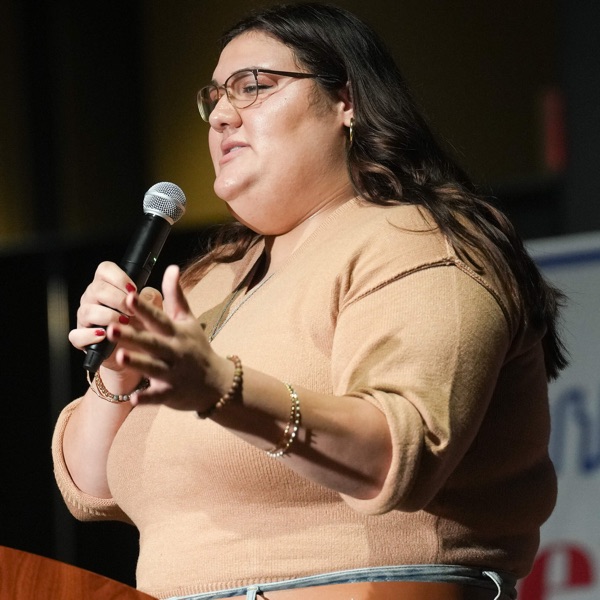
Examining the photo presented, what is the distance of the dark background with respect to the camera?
3.66 metres

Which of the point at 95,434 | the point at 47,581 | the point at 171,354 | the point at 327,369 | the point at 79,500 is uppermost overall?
the point at 171,354

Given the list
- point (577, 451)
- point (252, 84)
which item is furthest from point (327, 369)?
point (577, 451)

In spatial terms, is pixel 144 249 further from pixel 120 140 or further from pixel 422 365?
pixel 120 140

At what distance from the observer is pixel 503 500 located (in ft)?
5.24

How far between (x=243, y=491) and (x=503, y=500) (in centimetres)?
37

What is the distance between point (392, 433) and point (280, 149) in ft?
2.10

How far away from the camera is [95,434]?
73.6 inches

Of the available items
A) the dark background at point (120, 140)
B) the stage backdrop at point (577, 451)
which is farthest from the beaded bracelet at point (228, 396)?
the dark background at point (120, 140)

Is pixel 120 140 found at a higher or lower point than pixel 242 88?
lower

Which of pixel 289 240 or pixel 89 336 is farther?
pixel 289 240

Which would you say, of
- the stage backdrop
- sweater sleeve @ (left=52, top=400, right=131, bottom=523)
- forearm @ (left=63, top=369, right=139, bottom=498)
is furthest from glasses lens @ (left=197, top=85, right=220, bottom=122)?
the stage backdrop

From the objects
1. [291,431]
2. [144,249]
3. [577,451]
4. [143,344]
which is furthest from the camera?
[577,451]

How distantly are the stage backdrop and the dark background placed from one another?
517mm

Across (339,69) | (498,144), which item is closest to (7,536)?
(498,144)
